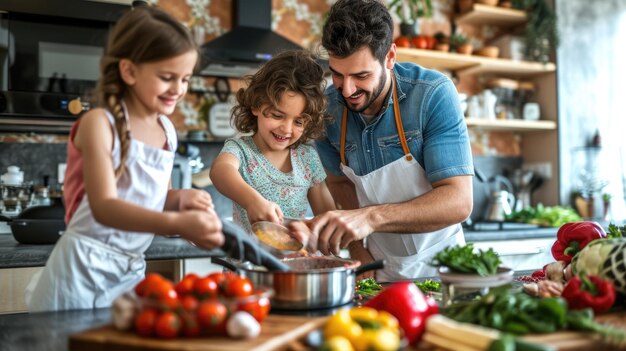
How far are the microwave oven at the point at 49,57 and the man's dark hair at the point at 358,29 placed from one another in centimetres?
142

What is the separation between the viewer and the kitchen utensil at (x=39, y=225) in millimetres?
2457

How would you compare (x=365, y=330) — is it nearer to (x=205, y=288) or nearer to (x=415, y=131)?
(x=205, y=288)

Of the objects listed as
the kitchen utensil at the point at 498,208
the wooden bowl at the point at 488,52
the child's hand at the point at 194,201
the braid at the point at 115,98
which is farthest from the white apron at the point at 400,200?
the wooden bowl at the point at 488,52

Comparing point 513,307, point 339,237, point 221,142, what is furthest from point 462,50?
point 513,307

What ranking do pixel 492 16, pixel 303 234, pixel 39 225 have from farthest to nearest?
pixel 492 16 → pixel 39 225 → pixel 303 234

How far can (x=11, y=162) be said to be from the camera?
3033 mm

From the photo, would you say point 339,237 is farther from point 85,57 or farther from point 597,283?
point 85,57

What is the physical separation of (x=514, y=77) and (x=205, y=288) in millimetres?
3736

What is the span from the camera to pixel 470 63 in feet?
12.6

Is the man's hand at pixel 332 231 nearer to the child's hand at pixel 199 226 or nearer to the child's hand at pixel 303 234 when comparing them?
the child's hand at pixel 303 234

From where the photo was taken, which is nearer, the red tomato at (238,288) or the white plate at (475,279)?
the red tomato at (238,288)

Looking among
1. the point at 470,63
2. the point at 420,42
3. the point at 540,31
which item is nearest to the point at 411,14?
the point at 420,42

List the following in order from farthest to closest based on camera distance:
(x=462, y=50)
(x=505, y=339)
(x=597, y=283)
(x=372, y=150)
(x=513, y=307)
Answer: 1. (x=462, y=50)
2. (x=372, y=150)
3. (x=597, y=283)
4. (x=513, y=307)
5. (x=505, y=339)

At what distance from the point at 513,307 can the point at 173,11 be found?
9.52ft
